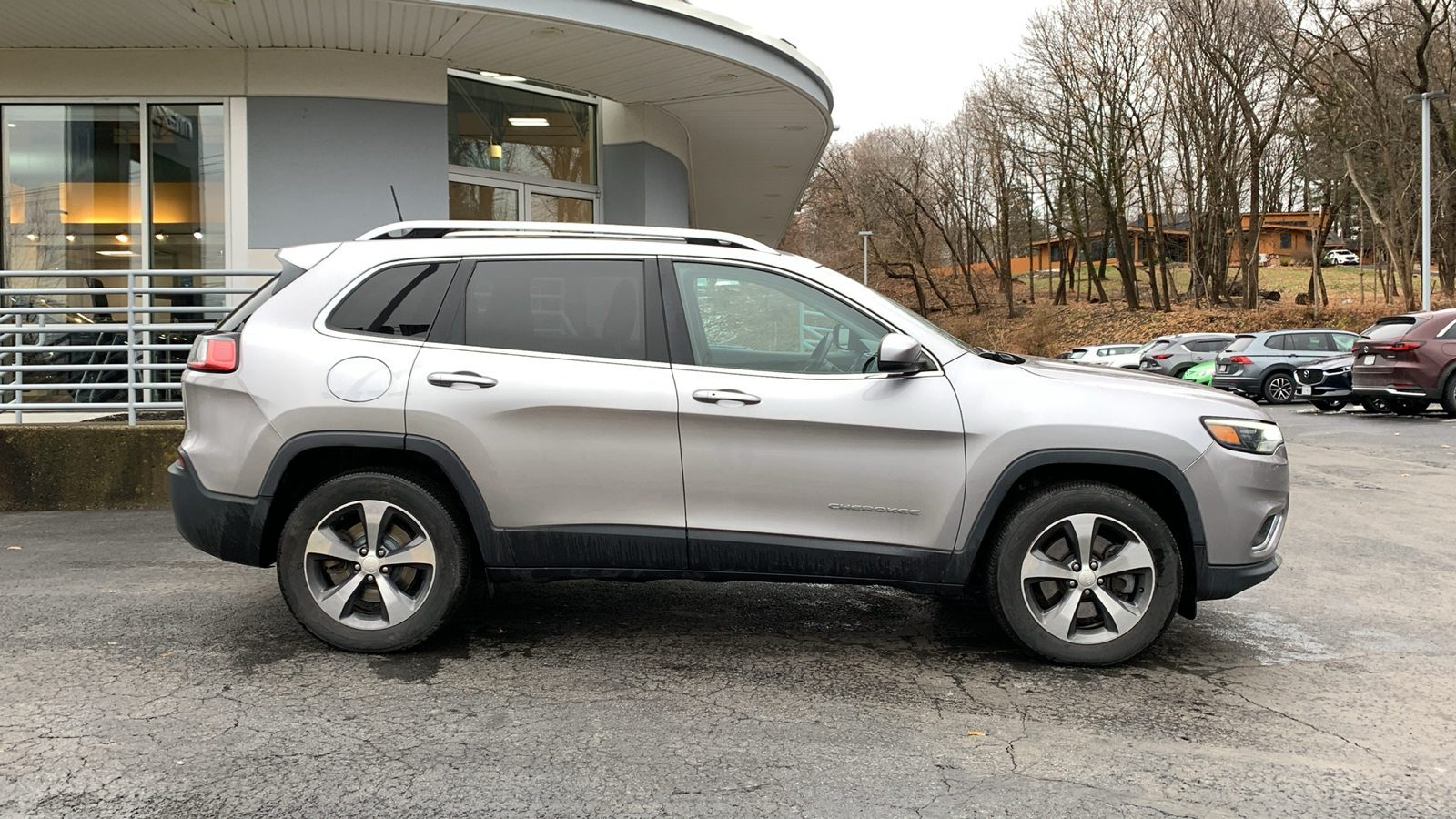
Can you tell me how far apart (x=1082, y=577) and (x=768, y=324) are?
1648mm

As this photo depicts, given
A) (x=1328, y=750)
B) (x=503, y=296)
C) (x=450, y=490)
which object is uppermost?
(x=503, y=296)

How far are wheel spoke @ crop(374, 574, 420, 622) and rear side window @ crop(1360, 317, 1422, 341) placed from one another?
16.5m

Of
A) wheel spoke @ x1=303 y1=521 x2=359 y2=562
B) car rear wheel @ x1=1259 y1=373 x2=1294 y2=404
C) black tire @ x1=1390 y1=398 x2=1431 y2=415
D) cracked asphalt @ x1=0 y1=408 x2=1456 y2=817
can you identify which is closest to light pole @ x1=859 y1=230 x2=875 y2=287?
car rear wheel @ x1=1259 y1=373 x2=1294 y2=404

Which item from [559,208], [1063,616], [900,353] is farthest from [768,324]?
[559,208]

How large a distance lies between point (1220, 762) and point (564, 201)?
11.2m

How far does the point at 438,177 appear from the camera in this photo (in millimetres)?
11688

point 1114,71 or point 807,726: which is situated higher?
point 1114,71

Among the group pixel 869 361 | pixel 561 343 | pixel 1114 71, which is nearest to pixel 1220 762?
pixel 869 361

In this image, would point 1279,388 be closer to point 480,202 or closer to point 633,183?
point 633,183

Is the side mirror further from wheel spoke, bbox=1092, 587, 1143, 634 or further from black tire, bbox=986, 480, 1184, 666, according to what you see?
wheel spoke, bbox=1092, 587, 1143, 634

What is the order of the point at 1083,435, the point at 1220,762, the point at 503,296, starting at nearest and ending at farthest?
1. the point at 1220,762
2. the point at 1083,435
3. the point at 503,296

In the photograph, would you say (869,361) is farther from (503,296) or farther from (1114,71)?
(1114,71)

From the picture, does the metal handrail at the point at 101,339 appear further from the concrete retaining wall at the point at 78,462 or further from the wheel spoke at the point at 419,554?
the wheel spoke at the point at 419,554

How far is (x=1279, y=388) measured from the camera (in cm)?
2247
